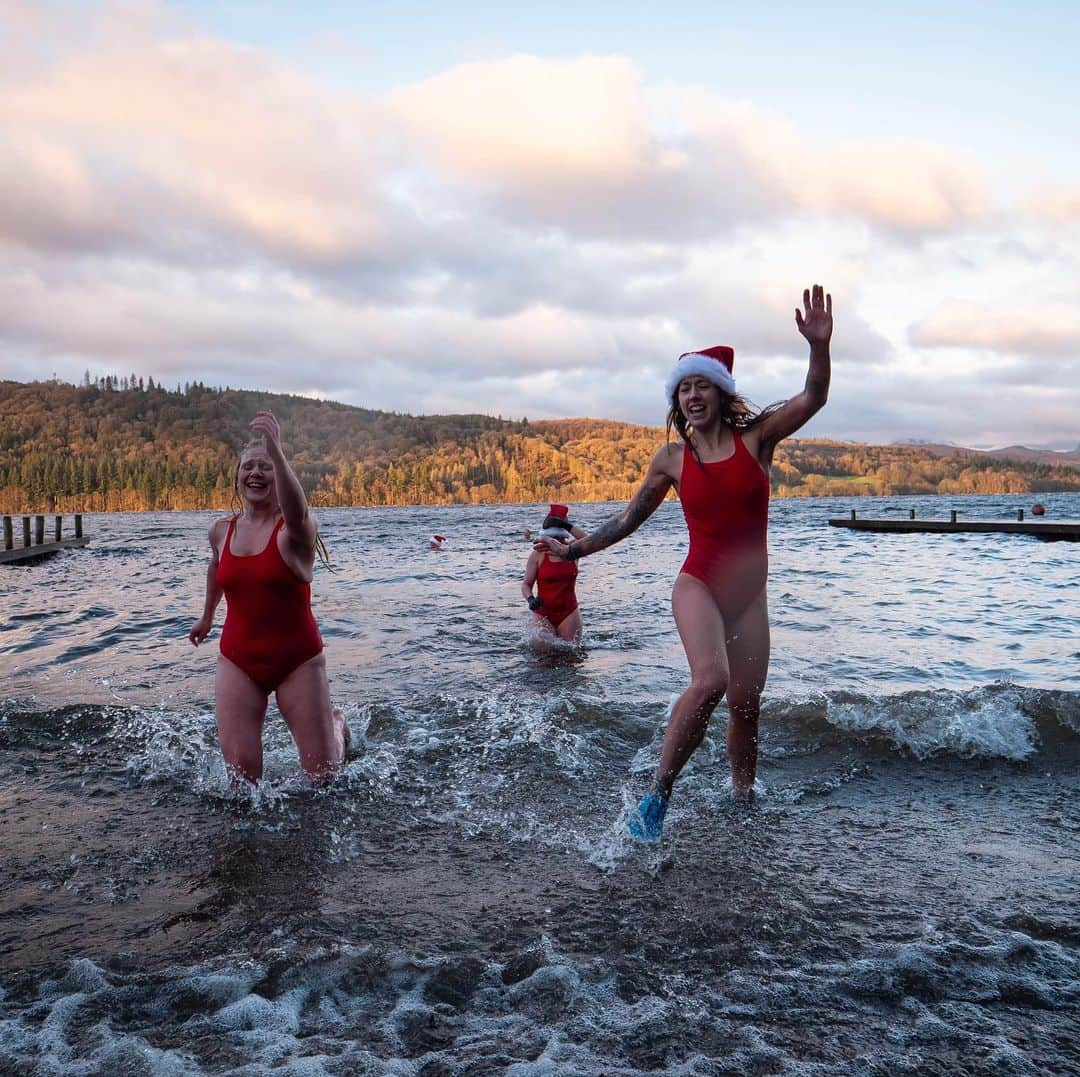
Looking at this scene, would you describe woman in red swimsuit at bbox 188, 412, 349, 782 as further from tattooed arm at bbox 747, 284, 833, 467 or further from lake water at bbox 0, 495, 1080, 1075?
tattooed arm at bbox 747, 284, 833, 467

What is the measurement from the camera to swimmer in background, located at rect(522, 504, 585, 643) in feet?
36.3

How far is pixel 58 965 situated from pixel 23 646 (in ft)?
33.0

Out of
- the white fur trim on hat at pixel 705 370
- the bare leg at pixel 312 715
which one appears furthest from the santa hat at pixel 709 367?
the bare leg at pixel 312 715

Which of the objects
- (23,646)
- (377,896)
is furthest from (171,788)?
(23,646)

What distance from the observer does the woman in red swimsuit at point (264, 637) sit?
209 inches

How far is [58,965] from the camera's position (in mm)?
3316

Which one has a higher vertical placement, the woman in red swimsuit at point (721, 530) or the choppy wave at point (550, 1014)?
the woman in red swimsuit at point (721, 530)

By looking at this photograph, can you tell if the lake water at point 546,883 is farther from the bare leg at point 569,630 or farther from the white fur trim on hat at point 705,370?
the white fur trim on hat at point 705,370

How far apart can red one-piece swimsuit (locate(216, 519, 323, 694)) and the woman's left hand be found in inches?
28.9

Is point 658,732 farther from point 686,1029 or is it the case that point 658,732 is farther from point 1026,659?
point 1026,659

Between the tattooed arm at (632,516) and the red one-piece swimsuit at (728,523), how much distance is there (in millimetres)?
290

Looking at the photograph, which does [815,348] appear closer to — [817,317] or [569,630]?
[817,317]

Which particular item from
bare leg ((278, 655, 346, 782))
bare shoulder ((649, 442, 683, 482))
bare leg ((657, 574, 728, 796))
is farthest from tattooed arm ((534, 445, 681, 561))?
bare leg ((278, 655, 346, 782))

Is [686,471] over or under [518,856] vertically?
over
